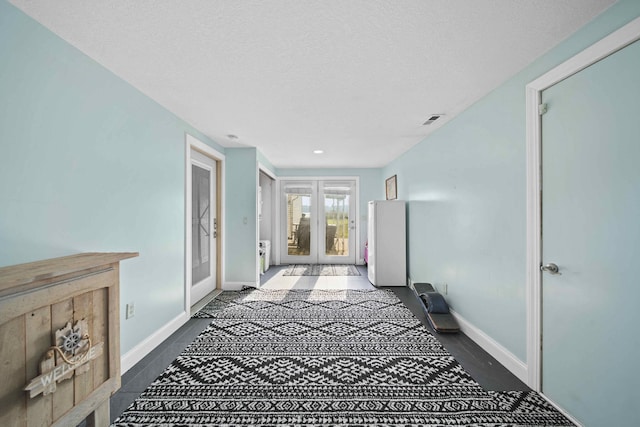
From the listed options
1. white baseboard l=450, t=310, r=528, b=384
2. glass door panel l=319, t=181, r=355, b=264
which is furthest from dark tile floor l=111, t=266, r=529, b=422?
glass door panel l=319, t=181, r=355, b=264

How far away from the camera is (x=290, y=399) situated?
1765mm

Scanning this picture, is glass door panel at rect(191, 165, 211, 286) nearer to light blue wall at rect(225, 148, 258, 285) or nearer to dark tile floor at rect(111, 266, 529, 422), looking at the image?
light blue wall at rect(225, 148, 258, 285)

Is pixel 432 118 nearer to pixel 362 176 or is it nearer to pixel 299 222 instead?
pixel 362 176

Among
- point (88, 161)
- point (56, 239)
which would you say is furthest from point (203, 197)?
point (56, 239)

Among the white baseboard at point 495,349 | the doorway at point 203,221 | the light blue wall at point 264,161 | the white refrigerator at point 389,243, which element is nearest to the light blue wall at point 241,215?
the doorway at point 203,221

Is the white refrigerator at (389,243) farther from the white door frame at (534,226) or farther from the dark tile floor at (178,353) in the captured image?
the white door frame at (534,226)

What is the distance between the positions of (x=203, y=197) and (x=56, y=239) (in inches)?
91.1

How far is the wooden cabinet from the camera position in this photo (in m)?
0.99

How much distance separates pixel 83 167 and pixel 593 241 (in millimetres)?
3052

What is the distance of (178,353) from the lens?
92.4 inches

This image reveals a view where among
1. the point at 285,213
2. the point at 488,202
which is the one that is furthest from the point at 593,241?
the point at 285,213

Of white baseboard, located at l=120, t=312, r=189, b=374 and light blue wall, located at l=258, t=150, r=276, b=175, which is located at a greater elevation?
light blue wall, located at l=258, t=150, r=276, b=175

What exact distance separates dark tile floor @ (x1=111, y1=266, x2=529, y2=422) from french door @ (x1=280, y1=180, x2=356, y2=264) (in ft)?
11.3

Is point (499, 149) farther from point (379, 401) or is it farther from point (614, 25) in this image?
point (379, 401)
